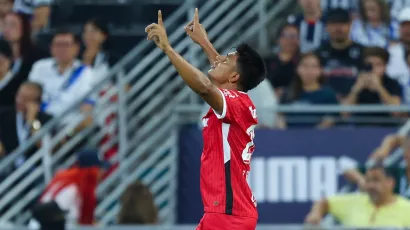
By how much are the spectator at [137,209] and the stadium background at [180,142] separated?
415 mm

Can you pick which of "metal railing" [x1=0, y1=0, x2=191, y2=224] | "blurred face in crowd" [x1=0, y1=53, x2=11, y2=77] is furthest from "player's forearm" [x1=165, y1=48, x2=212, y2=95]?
"blurred face in crowd" [x1=0, y1=53, x2=11, y2=77]

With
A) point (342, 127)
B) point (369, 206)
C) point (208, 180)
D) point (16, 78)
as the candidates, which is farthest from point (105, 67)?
point (208, 180)

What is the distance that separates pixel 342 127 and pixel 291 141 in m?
0.57

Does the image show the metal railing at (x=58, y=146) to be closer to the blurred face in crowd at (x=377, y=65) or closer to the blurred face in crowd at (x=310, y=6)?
the blurred face in crowd at (x=310, y=6)

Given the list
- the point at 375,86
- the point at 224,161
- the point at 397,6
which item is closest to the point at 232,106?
the point at 224,161

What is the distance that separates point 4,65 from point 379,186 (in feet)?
15.3

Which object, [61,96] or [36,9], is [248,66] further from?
[36,9]

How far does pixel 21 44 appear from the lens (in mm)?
13289

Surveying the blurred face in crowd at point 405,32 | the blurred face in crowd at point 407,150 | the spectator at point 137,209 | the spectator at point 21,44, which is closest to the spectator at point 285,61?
the blurred face in crowd at point 405,32

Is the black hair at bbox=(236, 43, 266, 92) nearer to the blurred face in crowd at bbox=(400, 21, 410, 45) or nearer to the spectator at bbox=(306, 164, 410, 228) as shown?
the spectator at bbox=(306, 164, 410, 228)

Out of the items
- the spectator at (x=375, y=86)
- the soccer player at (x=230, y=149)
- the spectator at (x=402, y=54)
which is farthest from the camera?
the spectator at (x=402, y=54)

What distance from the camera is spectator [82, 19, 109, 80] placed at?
1302 centimetres

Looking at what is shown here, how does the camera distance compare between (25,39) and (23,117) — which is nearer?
(23,117)

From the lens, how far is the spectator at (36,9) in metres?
13.9
